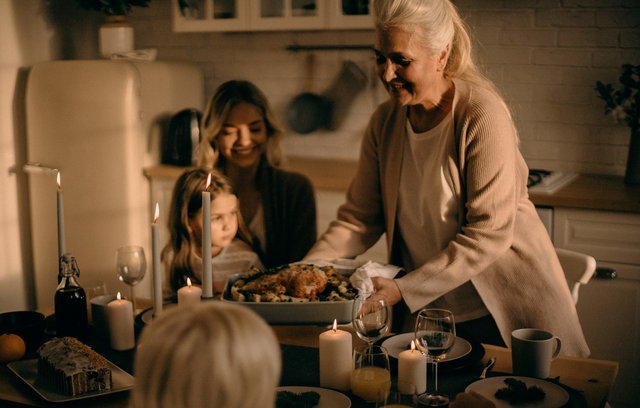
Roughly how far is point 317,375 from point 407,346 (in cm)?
20

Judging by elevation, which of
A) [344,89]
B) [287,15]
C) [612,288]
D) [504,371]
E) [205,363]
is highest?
[287,15]

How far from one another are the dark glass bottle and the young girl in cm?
68

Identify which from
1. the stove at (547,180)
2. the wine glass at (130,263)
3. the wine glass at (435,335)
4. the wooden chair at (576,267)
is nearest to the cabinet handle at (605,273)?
the stove at (547,180)

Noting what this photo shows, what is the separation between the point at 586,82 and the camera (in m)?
3.36

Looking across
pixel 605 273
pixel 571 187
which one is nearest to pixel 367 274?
pixel 605 273

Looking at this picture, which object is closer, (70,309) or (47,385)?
(47,385)

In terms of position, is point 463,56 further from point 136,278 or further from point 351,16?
point 351,16

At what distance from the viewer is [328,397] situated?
1366mm

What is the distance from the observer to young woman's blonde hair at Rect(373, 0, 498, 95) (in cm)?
185

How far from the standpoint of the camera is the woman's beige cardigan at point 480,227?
1883 millimetres

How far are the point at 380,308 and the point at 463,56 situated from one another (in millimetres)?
832

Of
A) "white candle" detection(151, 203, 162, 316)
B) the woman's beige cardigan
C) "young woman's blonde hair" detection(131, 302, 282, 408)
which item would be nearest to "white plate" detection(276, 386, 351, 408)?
"white candle" detection(151, 203, 162, 316)

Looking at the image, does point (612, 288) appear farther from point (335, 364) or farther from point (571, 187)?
point (335, 364)

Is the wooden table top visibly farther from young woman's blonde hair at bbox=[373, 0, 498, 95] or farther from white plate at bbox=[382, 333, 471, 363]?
young woman's blonde hair at bbox=[373, 0, 498, 95]
